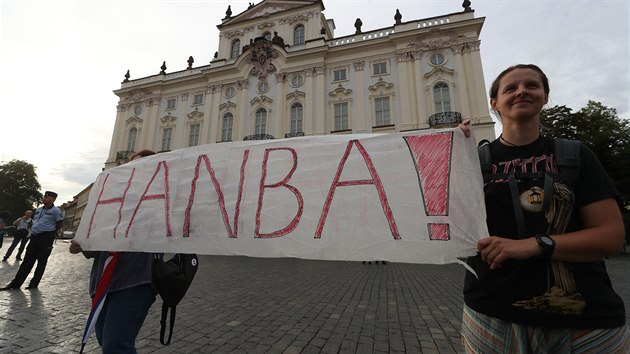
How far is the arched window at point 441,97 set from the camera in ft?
62.4

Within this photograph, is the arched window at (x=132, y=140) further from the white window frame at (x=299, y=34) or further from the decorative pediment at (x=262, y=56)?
the white window frame at (x=299, y=34)

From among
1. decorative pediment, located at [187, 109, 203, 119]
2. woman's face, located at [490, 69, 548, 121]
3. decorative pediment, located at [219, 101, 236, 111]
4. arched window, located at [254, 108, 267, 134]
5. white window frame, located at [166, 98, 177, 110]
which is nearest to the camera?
woman's face, located at [490, 69, 548, 121]

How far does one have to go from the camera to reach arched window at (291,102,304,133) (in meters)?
22.0

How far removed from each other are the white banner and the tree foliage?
20486 mm

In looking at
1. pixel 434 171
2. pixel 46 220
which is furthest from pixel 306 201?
pixel 46 220

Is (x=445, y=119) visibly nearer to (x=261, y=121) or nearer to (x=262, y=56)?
(x=261, y=121)

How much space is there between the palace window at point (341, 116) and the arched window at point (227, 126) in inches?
348

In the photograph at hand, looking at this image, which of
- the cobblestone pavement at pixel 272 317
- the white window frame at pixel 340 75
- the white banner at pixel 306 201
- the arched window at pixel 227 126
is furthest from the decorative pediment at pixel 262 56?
the white banner at pixel 306 201

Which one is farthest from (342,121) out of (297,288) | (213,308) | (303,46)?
(213,308)

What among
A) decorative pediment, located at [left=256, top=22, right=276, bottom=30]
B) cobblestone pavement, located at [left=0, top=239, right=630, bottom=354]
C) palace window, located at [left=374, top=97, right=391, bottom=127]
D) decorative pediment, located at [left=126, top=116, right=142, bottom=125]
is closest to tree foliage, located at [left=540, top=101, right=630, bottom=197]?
palace window, located at [left=374, top=97, right=391, bottom=127]

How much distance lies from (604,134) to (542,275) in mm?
25754

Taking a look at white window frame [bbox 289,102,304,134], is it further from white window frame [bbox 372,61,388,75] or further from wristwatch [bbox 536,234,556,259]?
wristwatch [bbox 536,234,556,259]

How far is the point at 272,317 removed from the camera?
4340 mm

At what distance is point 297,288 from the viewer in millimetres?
6516
